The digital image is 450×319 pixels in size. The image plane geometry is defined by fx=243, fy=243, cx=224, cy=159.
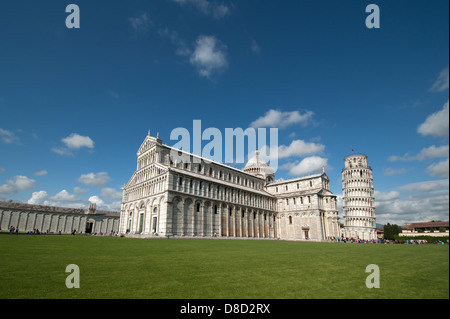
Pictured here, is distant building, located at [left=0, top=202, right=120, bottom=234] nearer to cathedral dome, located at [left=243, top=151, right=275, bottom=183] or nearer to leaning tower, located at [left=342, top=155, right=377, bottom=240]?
cathedral dome, located at [left=243, top=151, right=275, bottom=183]

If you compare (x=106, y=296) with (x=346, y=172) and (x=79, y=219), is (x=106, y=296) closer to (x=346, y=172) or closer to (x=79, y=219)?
(x=79, y=219)

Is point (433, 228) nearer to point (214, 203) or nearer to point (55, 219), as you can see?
point (214, 203)

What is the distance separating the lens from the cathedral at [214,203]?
41.6 m

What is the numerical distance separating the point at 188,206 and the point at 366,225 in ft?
212

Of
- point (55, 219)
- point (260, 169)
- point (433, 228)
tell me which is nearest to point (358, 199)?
point (260, 169)

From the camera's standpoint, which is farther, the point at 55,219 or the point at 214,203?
the point at 55,219

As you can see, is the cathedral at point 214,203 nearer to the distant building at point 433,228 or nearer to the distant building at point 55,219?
the distant building at point 55,219

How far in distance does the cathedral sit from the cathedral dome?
4.44 meters

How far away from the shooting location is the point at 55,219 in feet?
214

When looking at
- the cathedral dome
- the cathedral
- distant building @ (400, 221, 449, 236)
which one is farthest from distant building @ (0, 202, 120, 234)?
distant building @ (400, 221, 449, 236)

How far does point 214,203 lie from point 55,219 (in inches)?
1862

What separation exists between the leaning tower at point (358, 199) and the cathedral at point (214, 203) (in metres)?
26.5
